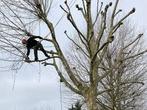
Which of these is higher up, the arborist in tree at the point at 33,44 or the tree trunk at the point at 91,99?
the arborist in tree at the point at 33,44

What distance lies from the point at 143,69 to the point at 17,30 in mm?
17110

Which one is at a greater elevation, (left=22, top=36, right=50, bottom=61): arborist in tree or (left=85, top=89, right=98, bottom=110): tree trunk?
(left=22, top=36, right=50, bottom=61): arborist in tree

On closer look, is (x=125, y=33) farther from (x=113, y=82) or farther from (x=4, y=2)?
(x=4, y=2)

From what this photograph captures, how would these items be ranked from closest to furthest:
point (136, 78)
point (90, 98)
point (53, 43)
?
point (90, 98), point (53, 43), point (136, 78)

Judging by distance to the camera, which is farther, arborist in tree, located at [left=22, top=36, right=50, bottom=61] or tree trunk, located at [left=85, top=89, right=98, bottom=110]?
arborist in tree, located at [left=22, top=36, right=50, bottom=61]

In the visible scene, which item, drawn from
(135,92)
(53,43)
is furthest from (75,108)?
(53,43)

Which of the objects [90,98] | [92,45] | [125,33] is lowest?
[90,98]

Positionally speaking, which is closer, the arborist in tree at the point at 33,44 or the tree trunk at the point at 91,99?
the tree trunk at the point at 91,99

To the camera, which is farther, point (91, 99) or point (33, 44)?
point (33, 44)

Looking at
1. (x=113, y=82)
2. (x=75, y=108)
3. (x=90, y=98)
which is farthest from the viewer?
(x=75, y=108)

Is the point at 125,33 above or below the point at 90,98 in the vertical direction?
above

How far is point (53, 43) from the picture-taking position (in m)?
14.9

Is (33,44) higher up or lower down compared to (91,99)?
higher up

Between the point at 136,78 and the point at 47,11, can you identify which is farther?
the point at 136,78
